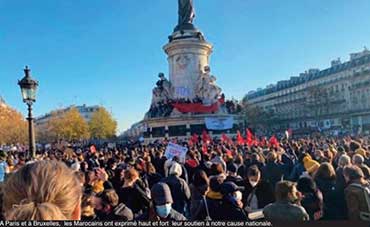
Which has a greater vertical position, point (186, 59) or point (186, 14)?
point (186, 14)

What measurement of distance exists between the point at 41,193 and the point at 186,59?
51156 millimetres

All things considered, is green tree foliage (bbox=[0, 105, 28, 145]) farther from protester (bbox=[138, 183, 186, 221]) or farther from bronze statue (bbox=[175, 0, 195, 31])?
protester (bbox=[138, 183, 186, 221])

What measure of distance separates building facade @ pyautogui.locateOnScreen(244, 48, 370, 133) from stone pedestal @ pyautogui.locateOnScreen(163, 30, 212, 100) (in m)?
23.8

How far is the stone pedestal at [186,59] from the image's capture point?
171 ft

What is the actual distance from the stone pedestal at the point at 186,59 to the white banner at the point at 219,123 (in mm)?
6513

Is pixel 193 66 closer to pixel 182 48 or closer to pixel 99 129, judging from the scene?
pixel 182 48

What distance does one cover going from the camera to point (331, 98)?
296 feet

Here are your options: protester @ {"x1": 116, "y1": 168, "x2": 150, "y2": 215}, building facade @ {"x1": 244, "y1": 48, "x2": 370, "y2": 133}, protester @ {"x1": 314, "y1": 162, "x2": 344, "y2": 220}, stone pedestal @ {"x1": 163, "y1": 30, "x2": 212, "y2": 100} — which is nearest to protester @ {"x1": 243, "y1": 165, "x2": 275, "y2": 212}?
protester @ {"x1": 314, "y1": 162, "x2": 344, "y2": 220}

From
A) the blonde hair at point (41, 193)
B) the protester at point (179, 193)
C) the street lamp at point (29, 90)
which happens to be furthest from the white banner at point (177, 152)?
the blonde hair at point (41, 193)

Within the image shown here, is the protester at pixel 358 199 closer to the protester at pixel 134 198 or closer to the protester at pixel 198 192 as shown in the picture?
the protester at pixel 198 192

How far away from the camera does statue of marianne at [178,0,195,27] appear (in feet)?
188

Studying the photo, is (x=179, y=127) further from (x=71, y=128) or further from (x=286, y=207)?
(x=286, y=207)

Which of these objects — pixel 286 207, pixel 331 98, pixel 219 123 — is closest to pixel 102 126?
pixel 331 98

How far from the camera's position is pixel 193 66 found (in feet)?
173
